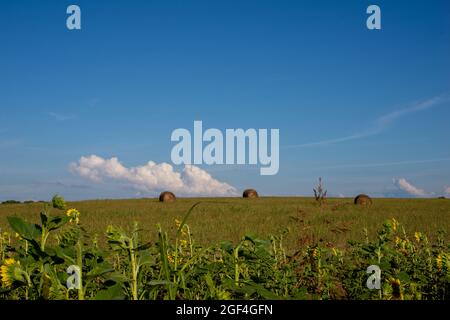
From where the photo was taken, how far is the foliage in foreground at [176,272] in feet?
8.04

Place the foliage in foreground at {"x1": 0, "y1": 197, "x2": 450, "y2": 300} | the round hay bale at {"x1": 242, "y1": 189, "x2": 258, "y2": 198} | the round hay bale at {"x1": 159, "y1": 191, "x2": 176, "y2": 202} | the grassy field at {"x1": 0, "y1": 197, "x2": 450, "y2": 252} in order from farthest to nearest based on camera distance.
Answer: the round hay bale at {"x1": 242, "y1": 189, "x2": 258, "y2": 198}, the round hay bale at {"x1": 159, "y1": 191, "x2": 176, "y2": 202}, the grassy field at {"x1": 0, "y1": 197, "x2": 450, "y2": 252}, the foliage in foreground at {"x1": 0, "y1": 197, "x2": 450, "y2": 300}

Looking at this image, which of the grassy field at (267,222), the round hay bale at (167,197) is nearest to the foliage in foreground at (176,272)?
the grassy field at (267,222)

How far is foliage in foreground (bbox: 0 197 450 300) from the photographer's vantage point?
2.45m

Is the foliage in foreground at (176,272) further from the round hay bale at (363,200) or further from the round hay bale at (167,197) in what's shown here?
the round hay bale at (167,197)

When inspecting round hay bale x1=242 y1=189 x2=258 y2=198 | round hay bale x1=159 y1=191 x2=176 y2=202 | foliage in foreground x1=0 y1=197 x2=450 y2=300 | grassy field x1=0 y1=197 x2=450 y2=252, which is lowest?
grassy field x1=0 y1=197 x2=450 y2=252

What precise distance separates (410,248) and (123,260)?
8.82 ft

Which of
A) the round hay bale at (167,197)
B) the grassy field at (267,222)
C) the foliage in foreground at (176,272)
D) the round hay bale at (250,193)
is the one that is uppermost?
the round hay bale at (250,193)

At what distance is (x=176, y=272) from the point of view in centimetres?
287

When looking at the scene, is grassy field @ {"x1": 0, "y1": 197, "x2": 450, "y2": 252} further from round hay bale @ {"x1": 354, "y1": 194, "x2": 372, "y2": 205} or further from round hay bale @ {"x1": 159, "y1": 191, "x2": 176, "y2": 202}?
round hay bale @ {"x1": 159, "y1": 191, "x2": 176, "y2": 202}

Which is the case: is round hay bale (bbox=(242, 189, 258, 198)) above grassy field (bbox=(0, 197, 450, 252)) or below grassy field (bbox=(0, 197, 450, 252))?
above

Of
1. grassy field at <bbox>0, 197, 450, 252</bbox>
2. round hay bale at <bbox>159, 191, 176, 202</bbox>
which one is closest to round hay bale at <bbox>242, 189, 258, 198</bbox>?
round hay bale at <bbox>159, 191, 176, 202</bbox>
